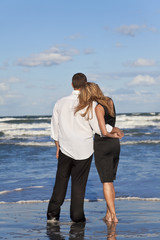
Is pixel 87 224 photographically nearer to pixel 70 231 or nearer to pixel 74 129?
pixel 70 231

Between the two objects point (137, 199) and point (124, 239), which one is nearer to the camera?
point (124, 239)

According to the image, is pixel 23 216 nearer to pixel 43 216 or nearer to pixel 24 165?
pixel 43 216

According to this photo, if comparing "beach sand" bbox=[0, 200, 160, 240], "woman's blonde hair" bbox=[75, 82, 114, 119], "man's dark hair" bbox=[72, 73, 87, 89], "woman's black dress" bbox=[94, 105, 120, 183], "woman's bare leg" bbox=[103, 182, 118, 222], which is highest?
"man's dark hair" bbox=[72, 73, 87, 89]

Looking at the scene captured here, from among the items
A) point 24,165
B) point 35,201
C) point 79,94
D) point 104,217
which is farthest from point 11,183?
point 79,94

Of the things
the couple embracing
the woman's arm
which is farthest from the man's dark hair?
the woman's arm

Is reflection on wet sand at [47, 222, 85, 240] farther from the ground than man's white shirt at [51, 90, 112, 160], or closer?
closer

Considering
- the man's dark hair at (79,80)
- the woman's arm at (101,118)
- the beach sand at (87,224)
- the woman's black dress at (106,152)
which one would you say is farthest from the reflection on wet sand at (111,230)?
the man's dark hair at (79,80)

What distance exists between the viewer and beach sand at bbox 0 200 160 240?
4.00 meters

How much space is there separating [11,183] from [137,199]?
276cm

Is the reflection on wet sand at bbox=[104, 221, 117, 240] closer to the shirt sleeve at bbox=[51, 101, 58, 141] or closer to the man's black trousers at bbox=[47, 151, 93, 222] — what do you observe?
the man's black trousers at bbox=[47, 151, 93, 222]

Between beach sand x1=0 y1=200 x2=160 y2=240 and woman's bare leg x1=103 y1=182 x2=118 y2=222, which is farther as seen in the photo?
woman's bare leg x1=103 y1=182 x2=118 y2=222

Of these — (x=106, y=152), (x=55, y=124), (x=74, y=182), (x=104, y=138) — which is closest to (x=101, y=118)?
(x=104, y=138)

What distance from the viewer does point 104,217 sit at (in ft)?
15.8

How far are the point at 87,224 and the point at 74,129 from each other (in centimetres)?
111
